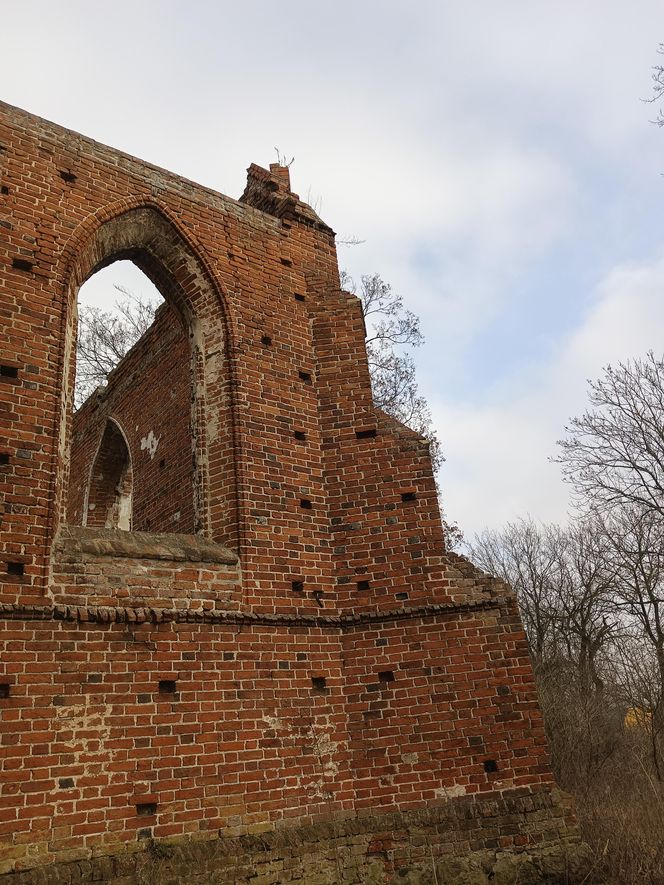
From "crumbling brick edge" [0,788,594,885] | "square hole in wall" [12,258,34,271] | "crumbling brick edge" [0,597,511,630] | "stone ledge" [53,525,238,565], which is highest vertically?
"square hole in wall" [12,258,34,271]

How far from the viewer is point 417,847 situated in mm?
5609

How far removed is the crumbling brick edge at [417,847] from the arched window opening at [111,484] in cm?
646

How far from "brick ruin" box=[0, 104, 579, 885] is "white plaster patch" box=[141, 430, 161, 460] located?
961mm

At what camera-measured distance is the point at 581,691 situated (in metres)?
16.8

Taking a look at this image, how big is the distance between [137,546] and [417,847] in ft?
11.7

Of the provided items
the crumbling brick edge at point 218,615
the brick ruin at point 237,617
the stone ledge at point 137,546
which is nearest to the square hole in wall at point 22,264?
the brick ruin at point 237,617

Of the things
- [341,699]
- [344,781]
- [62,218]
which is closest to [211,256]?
[62,218]

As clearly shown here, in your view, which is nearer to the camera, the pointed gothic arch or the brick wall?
the pointed gothic arch

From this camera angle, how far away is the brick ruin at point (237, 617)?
4969 millimetres

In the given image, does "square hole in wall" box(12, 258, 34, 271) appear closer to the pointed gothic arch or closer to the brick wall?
the pointed gothic arch

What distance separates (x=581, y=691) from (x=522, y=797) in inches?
488

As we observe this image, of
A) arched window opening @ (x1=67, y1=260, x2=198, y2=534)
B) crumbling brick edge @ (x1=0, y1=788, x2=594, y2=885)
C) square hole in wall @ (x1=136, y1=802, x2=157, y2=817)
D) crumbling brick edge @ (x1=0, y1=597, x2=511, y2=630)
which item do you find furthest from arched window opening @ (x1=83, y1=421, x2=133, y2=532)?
crumbling brick edge @ (x1=0, y1=788, x2=594, y2=885)

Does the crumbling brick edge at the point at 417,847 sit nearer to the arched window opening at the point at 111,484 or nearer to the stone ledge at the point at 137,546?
the stone ledge at the point at 137,546

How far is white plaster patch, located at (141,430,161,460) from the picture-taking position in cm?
891
